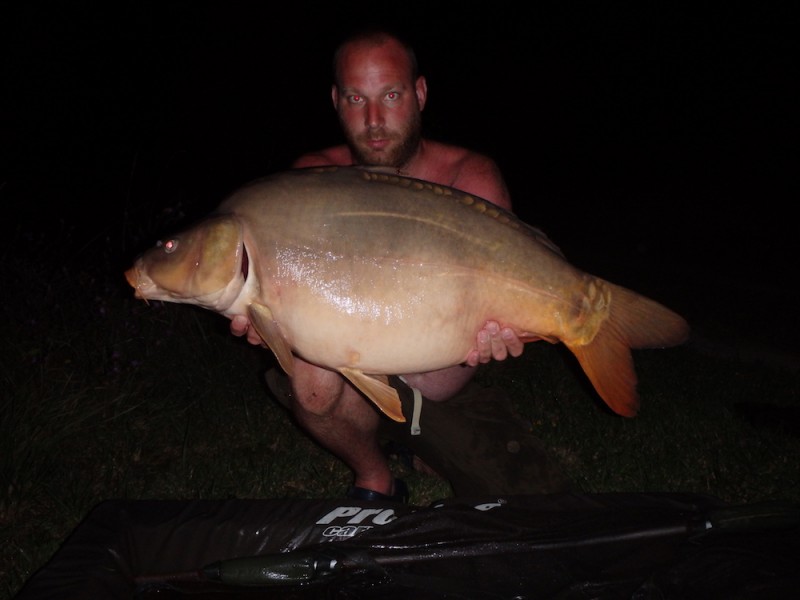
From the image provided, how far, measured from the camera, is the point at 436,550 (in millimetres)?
1883

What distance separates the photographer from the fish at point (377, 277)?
1.75 meters

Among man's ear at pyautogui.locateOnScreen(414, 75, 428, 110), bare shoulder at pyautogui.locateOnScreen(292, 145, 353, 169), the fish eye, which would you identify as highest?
man's ear at pyautogui.locateOnScreen(414, 75, 428, 110)

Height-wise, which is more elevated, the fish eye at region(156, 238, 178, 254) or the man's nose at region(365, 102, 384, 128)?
the man's nose at region(365, 102, 384, 128)

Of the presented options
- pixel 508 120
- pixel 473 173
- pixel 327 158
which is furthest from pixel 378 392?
pixel 508 120

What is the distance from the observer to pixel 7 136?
33.6 ft

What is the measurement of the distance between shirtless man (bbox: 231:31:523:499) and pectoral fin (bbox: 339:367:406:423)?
1.97 feet

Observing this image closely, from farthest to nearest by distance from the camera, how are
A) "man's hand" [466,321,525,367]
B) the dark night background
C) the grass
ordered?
the dark night background < the grass < "man's hand" [466,321,525,367]

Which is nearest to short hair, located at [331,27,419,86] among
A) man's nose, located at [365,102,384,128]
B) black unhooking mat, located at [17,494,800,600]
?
man's nose, located at [365,102,384,128]

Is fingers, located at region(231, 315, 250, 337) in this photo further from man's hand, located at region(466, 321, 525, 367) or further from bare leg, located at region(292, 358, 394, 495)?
man's hand, located at region(466, 321, 525, 367)

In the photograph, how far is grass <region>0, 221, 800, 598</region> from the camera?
256 centimetres

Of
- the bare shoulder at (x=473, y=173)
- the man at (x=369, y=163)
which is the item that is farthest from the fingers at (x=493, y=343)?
the bare shoulder at (x=473, y=173)

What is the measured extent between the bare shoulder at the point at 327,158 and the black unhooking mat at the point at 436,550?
1.35 metres

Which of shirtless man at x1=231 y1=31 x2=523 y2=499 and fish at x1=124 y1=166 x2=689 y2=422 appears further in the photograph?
shirtless man at x1=231 y1=31 x2=523 y2=499

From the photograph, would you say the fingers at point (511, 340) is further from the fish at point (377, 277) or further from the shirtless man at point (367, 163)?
the shirtless man at point (367, 163)
